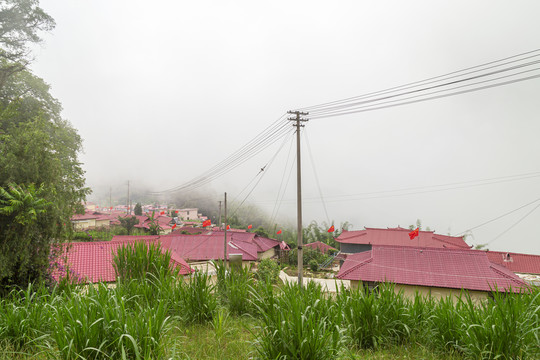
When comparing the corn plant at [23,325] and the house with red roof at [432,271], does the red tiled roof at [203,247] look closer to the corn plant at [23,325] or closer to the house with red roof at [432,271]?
the house with red roof at [432,271]

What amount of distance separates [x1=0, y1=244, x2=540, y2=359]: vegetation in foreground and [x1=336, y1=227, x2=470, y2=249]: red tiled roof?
31.8 m

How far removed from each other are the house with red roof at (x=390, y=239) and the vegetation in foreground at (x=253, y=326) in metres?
32.5

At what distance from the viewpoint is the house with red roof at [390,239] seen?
33.6 meters

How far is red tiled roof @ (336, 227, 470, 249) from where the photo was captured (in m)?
33.2

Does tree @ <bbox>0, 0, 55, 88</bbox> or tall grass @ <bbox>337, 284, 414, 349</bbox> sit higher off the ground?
tree @ <bbox>0, 0, 55, 88</bbox>

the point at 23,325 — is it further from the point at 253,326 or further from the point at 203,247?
the point at 203,247

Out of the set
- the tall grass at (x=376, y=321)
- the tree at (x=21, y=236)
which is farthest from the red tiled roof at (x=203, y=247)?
the tall grass at (x=376, y=321)

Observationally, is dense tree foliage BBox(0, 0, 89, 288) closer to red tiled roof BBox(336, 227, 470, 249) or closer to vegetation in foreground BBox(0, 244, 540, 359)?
vegetation in foreground BBox(0, 244, 540, 359)

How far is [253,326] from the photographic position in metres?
3.45

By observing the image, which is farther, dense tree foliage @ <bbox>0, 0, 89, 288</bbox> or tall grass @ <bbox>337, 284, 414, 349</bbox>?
dense tree foliage @ <bbox>0, 0, 89, 288</bbox>

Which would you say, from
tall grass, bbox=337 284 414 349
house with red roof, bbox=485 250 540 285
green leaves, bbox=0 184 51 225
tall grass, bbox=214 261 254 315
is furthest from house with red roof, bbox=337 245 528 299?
house with red roof, bbox=485 250 540 285

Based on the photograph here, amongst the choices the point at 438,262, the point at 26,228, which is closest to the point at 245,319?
the point at 26,228

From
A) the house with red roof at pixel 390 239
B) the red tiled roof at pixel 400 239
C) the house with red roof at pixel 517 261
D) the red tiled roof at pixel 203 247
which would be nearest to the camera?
the red tiled roof at pixel 203 247

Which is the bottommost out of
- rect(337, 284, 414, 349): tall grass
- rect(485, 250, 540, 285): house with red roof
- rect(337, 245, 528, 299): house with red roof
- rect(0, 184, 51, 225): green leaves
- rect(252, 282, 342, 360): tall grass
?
rect(485, 250, 540, 285): house with red roof
